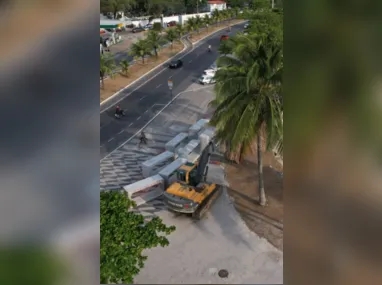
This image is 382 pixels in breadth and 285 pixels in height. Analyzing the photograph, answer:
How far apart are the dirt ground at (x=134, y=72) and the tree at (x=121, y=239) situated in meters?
14.2

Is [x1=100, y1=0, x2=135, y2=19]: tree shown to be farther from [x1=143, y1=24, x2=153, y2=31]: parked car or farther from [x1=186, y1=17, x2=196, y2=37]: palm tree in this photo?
[x1=186, y1=17, x2=196, y2=37]: palm tree

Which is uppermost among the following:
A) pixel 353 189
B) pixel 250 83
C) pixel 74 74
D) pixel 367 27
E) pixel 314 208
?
pixel 367 27

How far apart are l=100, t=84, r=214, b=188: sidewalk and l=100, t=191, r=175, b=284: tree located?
704 cm

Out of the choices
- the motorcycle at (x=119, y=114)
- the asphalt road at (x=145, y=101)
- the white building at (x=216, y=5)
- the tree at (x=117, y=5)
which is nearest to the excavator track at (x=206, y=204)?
the asphalt road at (x=145, y=101)

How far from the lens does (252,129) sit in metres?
7.99

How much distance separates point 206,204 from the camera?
986 cm

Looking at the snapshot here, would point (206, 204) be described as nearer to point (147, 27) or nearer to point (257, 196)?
point (257, 196)

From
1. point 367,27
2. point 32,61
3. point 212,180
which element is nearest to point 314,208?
point 367,27

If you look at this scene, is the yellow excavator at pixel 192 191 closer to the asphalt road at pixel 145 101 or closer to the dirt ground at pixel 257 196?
the dirt ground at pixel 257 196

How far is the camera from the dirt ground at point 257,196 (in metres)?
9.22

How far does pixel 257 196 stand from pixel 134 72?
16.5 m

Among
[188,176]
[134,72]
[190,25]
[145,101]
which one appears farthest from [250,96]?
[190,25]

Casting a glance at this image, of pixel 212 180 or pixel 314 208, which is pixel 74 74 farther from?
pixel 212 180

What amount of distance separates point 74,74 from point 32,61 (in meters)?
0.17
